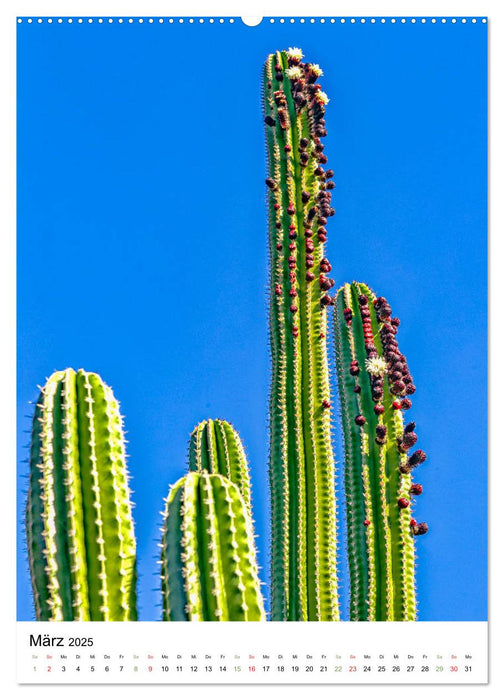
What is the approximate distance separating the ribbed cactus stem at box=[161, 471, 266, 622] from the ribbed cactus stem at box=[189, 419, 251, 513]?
1.07 meters

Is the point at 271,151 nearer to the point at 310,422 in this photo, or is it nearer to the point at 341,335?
the point at 341,335

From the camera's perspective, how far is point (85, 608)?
3.00 m

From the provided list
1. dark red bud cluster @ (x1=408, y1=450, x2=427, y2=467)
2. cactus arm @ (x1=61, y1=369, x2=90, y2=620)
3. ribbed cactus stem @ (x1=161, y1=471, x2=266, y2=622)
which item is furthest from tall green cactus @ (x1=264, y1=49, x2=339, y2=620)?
cactus arm @ (x1=61, y1=369, x2=90, y2=620)

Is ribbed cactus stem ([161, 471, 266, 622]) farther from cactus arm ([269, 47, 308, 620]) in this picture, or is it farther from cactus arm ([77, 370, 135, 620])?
cactus arm ([269, 47, 308, 620])

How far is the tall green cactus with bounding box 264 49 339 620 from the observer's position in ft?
13.5

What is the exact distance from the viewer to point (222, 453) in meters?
4.16
